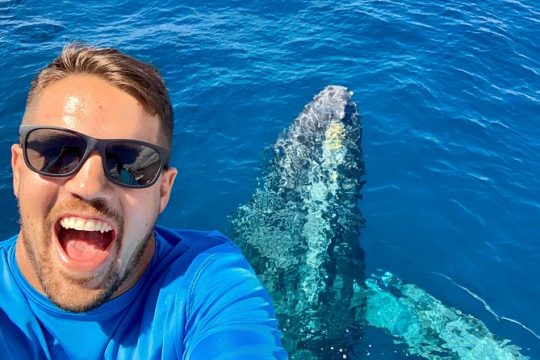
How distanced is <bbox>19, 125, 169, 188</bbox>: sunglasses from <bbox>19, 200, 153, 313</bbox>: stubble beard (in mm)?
193

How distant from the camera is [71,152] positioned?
287 centimetres

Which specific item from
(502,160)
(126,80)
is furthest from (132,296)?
(502,160)

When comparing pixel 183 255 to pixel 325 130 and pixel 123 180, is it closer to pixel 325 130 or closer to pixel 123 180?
pixel 123 180

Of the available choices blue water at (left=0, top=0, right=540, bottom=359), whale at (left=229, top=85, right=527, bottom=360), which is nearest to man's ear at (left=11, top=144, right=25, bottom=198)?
whale at (left=229, top=85, right=527, bottom=360)

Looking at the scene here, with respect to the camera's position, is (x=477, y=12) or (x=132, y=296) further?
(x=477, y=12)

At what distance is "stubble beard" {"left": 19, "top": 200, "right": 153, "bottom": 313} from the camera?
9.33ft

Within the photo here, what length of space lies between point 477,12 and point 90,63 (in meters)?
18.9

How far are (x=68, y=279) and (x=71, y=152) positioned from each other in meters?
0.67

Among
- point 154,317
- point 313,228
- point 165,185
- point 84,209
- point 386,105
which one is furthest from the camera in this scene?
point 386,105

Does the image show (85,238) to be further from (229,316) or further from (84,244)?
(229,316)

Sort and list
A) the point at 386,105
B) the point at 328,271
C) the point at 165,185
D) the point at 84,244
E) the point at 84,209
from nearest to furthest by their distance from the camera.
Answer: the point at 84,209, the point at 84,244, the point at 165,185, the point at 328,271, the point at 386,105

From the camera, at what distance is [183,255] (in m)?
3.37

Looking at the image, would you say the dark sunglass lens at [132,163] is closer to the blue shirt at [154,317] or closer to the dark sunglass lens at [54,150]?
the dark sunglass lens at [54,150]

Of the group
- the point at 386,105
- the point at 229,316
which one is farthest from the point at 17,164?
the point at 386,105
